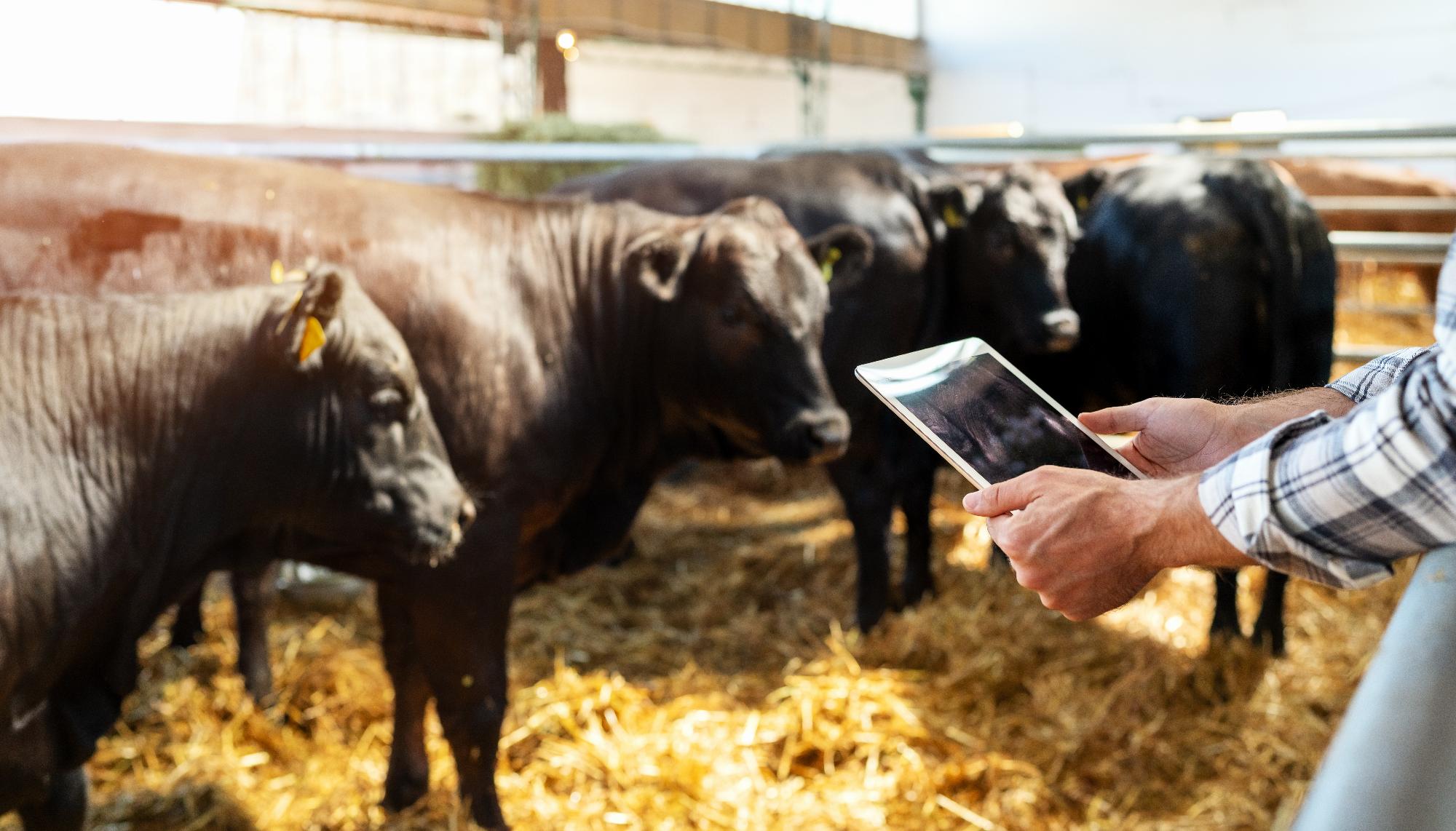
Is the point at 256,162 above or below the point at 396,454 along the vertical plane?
above

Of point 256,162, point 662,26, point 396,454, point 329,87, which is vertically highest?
point 662,26

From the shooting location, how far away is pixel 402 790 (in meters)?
2.80

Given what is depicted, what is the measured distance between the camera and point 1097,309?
374cm

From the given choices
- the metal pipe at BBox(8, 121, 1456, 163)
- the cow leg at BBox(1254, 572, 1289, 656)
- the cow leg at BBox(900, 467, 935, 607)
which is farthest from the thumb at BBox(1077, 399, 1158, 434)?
the cow leg at BBox(900, 467, 935, 607)

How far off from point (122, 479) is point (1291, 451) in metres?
1.87

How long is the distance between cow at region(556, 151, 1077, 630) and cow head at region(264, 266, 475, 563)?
160 cm

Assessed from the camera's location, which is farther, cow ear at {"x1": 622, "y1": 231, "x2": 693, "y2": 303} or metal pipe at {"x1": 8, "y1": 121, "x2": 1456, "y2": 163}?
metal pipe at {"x1": 8, "y1": 121, "x2": 1456, "y2": 163}

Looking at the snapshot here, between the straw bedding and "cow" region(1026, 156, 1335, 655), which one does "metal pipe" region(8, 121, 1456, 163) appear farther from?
the straw bedding

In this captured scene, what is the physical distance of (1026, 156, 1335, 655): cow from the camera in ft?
10.2

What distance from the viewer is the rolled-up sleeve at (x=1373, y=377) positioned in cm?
128

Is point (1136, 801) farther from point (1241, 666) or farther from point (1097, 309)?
point (1097, 309)

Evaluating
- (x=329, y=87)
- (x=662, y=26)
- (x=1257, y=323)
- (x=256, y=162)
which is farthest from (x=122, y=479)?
(x=662, y=26)

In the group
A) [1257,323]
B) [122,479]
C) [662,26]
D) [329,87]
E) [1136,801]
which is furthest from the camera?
[662,26]

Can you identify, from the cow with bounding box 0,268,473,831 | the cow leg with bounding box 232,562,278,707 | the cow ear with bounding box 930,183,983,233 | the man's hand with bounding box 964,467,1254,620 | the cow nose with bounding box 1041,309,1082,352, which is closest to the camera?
the man's hand with bounding box 964,467,1254,620
